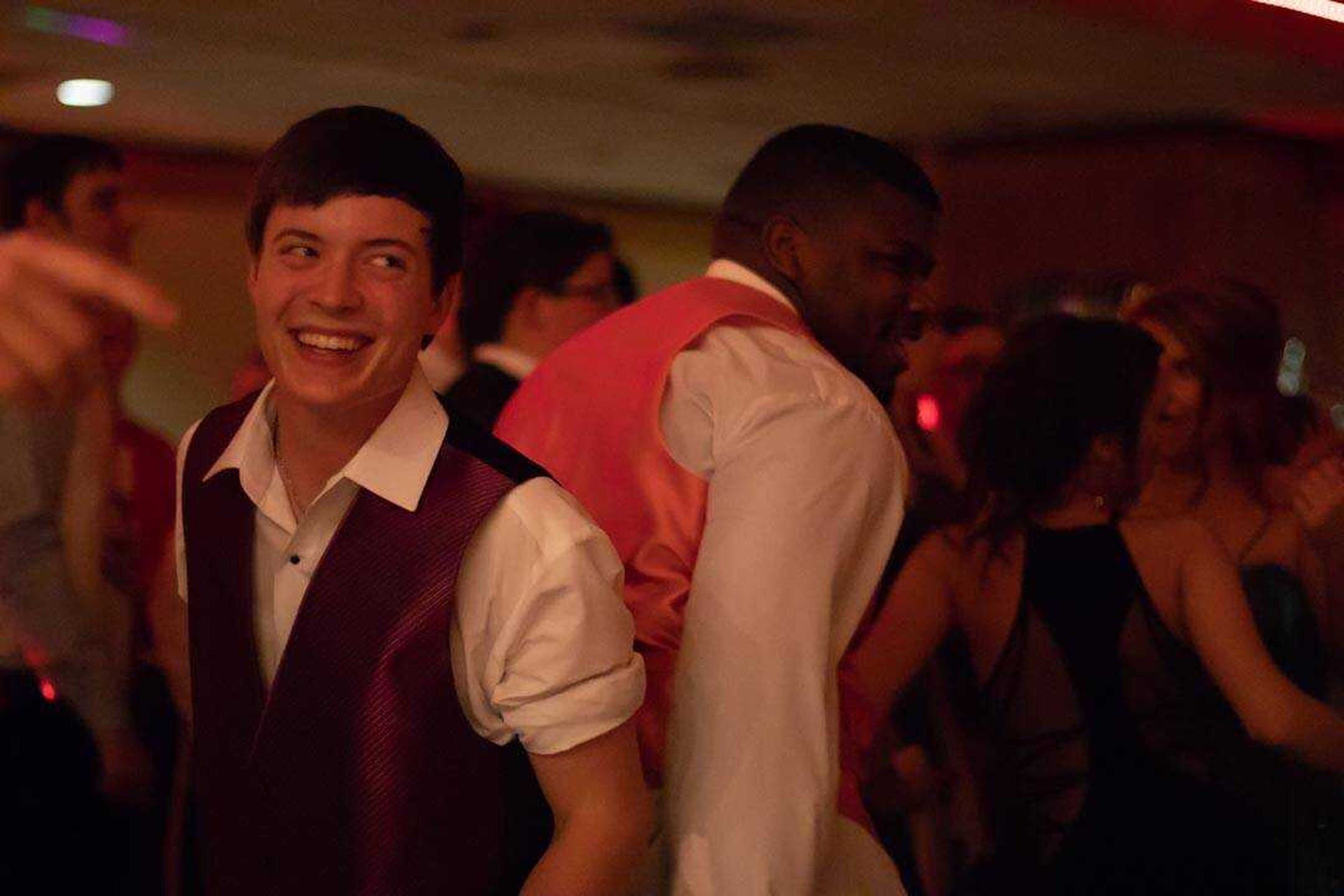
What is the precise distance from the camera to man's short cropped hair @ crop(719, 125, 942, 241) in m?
1.44

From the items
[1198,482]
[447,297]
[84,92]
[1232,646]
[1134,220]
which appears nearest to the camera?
[447,297]

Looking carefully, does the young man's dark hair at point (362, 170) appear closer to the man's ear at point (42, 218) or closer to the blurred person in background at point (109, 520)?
the blurred person in background at point (109, 520)

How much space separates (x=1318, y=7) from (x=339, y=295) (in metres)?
1.89

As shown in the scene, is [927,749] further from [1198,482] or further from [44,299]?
[44,299]

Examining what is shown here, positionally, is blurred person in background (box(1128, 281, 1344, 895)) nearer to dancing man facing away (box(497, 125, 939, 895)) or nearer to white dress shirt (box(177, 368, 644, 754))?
dancing man facing away (box(497, 125, 939, 895))

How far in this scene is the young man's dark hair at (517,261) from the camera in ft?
A: 7.03

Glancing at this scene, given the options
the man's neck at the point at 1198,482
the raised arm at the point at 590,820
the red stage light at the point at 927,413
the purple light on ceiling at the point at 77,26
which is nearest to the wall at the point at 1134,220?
the red stage light at the point at 927,413

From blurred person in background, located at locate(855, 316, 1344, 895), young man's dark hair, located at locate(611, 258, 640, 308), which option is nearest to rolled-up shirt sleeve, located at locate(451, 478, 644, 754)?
blurred person in background, located at locate(855, 316, 1344, 895)

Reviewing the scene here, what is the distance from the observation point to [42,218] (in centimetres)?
148

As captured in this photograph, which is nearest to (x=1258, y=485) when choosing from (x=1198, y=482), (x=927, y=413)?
(x=1198, y=482)

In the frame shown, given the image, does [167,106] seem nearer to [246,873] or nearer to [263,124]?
[263,124]

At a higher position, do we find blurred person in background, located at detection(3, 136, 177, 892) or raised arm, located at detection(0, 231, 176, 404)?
raised arm, located at detection(0, 231, 176, 404)

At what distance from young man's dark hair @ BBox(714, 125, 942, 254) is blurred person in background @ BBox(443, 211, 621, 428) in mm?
674

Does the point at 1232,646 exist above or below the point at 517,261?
below
